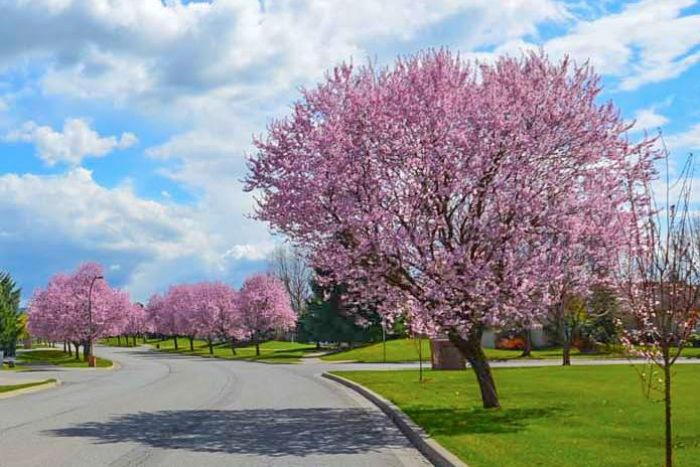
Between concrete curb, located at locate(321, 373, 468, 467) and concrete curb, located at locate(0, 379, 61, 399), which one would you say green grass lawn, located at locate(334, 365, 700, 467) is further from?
concrete curb, located at locate(0, 379, 61, 399)

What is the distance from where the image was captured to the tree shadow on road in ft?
45.3

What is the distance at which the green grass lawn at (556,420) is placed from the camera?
11625 mm

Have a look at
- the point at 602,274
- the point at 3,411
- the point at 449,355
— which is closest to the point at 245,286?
the point at 449,355

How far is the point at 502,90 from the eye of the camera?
17359mm

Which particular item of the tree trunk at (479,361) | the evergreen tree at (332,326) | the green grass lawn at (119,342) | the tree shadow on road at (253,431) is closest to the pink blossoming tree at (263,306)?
the evergreen tree at (332,326)

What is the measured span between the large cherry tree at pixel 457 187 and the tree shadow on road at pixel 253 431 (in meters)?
2.90

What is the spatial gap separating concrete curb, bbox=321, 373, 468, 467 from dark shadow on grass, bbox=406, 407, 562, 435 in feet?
0.81

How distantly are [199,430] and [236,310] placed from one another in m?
70.0

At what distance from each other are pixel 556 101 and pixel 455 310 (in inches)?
199

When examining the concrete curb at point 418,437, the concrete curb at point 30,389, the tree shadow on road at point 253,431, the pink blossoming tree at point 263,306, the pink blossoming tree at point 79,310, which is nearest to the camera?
the concrete curb at point 418,437

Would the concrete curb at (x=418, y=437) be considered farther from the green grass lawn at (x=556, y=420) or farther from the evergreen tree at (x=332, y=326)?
the evergreen tree at (x=332, y=326)

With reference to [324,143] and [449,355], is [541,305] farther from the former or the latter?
[449,355]

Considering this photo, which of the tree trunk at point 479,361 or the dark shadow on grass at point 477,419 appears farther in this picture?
the tree trunk at point 479,361

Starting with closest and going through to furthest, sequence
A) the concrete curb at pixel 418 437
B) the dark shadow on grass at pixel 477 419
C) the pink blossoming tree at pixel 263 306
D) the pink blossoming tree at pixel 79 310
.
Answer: the concrete curb at pixel 418 437
the dark shadow on grass at pixel 477 419
the pink blossoming tree at pixel 79 310
the pink blossoming tree at pixel 263 306
